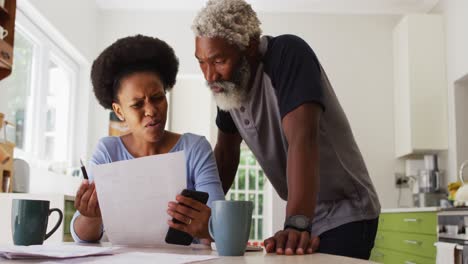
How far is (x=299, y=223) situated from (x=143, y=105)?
1.94 ft

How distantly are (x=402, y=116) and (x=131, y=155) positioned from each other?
3.74m

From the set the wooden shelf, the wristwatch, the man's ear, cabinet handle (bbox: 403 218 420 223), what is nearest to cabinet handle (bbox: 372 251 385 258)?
cabinet handle (bbox: 403 218 420 223)

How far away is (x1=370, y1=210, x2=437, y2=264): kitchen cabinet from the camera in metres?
3.56

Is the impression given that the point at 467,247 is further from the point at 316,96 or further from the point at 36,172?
the point at 36,172

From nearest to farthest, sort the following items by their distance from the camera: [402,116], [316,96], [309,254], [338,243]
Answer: [309,254]
[316,96]
[338,243]
[402,116]

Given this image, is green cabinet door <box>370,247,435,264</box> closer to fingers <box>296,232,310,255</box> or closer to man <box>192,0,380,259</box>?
man <box>192,0,380,259</box>

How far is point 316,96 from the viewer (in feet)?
4.22

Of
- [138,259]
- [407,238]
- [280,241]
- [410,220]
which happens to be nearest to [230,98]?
[280,241]

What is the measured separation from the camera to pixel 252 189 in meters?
6.38

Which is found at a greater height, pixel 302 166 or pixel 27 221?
pixel 302 166

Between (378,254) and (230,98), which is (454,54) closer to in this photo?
(378,254)

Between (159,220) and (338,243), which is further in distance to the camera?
(338,243)

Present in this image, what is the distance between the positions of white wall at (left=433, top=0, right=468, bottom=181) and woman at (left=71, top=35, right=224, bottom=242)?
3.20m

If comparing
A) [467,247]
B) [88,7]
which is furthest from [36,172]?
[467,247]
